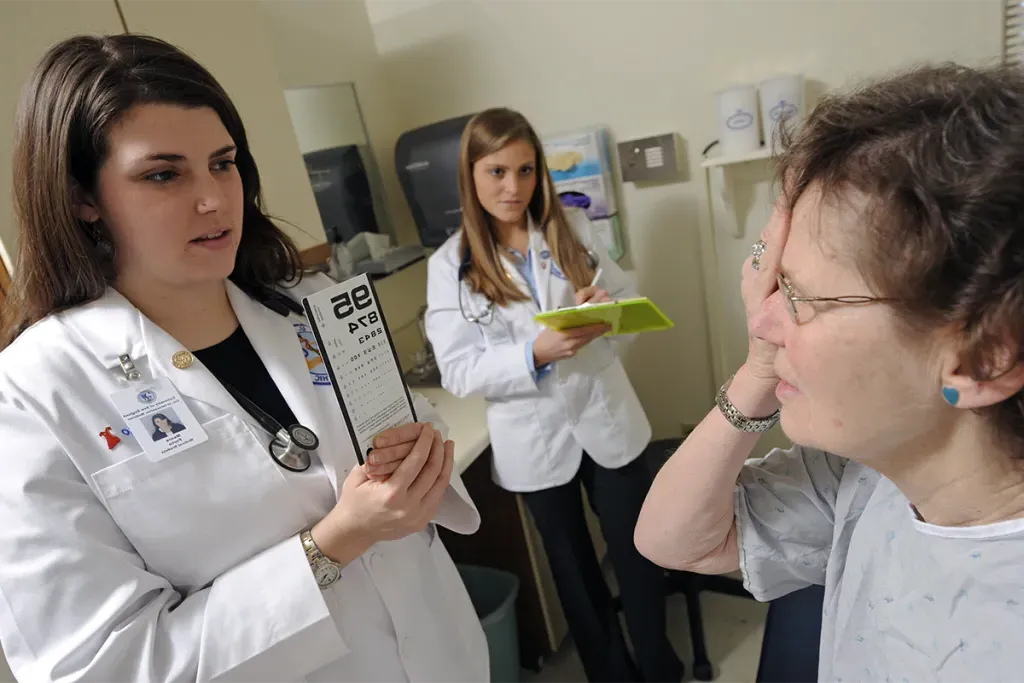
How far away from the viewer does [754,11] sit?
1847 mm

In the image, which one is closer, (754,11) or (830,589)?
(830,589)

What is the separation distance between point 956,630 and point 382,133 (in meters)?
2.36

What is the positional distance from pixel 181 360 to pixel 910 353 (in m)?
0.92

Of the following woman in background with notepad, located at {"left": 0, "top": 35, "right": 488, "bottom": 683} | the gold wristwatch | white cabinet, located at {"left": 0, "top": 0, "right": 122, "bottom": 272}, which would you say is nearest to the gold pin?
woman in background with notepad, located at {"left": 0, "top": 35, "right": 488, "bottom": 683}

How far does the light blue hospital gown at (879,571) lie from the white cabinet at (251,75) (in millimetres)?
1333

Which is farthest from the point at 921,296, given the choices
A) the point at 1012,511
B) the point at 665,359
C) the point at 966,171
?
the point at 665,359

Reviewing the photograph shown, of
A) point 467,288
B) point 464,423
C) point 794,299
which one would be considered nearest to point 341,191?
point 467,288

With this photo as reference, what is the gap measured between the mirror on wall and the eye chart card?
1.51 meters

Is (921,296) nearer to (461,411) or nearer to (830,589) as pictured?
(830,589)

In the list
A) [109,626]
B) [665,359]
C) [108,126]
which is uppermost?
[108,126]

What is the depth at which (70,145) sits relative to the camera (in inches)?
32.7

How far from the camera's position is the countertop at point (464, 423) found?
1624 mm

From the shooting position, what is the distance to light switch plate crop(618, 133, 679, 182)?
2049 mm

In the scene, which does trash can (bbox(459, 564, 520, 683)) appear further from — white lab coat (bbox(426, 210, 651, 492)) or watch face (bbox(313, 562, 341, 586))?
watch face (bbox(313, 562, 341, 586))
